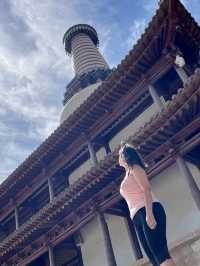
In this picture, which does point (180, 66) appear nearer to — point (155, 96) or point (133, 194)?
point (155, 96)

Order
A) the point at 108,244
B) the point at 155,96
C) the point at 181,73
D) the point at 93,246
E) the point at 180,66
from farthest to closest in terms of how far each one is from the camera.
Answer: the point at 93,246
the point at 155,96
the point at 180,66
the point at 181,73
the point at 108,244

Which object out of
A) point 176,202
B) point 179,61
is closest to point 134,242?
point 176,202

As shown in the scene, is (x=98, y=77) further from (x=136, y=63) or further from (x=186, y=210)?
(x=186, y=210)

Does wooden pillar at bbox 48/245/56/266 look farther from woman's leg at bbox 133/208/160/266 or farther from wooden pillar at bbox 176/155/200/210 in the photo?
woman's leg at bbox 133/208/160/266

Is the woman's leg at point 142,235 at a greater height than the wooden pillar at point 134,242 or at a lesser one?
lesser

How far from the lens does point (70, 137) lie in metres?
12.6

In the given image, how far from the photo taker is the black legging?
2.62 metres

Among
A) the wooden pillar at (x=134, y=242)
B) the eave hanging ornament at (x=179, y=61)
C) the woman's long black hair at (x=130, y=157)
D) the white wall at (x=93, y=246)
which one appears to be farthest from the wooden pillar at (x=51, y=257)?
the woman's long black hair at (x=130, y=157)

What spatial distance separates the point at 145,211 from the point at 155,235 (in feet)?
0.69

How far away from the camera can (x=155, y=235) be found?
2.64 metres

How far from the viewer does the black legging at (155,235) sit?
2617mm

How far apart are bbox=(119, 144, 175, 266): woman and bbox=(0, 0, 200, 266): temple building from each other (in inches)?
175

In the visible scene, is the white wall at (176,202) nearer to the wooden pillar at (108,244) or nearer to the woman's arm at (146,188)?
the wooden pillar at (108,244)

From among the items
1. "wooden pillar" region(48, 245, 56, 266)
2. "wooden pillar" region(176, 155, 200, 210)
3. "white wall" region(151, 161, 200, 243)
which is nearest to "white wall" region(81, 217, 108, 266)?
"wooden pillar" region(48, 245, 56, 266)
